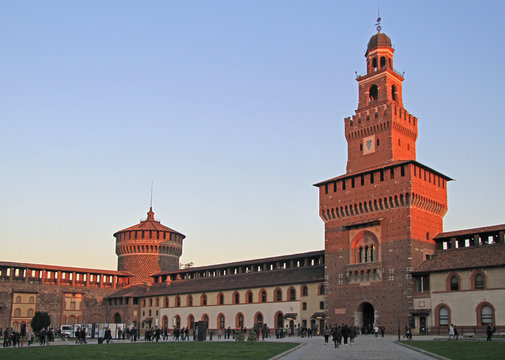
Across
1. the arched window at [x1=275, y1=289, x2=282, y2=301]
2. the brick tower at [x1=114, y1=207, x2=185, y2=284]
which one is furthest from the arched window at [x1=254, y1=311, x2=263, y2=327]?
the brick tower at [x1=114, y1=207, x2=185, y2=284]

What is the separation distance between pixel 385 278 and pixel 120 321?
45.4m

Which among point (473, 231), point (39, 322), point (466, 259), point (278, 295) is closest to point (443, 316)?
point (466, 259)

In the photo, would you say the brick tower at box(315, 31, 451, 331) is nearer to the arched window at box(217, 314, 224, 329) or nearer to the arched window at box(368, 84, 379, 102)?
the arched window at box(368, 84, 379, 102)

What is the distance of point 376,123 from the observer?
62094 mm

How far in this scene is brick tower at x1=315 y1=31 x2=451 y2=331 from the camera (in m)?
54.2

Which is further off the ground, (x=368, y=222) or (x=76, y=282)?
(x=368, y=222)

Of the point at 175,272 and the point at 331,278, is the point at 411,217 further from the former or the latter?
the point at 175,272

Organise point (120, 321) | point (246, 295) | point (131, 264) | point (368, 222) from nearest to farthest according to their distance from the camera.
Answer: point (368, 222), point (246, 295), point (120, 321), point (131, 264)

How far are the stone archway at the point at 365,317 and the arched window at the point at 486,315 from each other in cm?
1107

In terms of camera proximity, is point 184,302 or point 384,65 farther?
point 184,302

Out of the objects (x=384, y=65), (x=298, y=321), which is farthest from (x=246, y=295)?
(x=384, y=65)

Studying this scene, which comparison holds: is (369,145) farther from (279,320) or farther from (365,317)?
(279,320)

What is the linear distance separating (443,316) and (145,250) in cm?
5384

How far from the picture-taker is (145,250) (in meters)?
93.2
